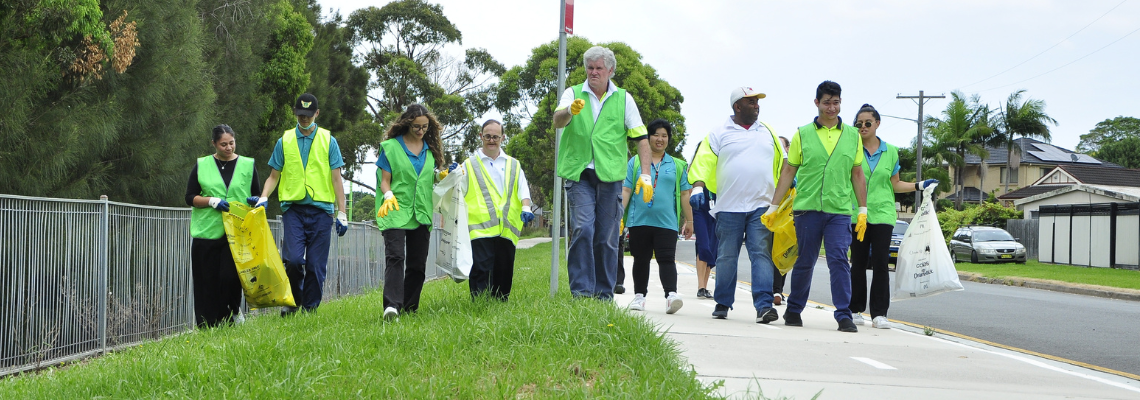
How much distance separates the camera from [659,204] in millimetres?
8617

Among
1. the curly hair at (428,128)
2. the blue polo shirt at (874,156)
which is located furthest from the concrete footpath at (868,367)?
the curly hair at (428,128)

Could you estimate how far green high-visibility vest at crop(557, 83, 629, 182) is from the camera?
267 inches

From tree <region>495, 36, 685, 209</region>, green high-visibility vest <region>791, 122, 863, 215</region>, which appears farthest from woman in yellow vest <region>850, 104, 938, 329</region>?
tree <region>495, 36, 685, 209</region>

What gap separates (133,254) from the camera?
8.73 metres

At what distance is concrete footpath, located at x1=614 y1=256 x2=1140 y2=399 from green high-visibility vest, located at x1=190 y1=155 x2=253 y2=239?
3422 millimetres

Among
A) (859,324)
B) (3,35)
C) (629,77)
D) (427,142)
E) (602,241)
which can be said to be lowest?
(859,324)

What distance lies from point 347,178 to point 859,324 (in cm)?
2608

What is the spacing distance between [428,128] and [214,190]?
1691mm

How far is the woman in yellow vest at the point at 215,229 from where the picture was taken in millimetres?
7133

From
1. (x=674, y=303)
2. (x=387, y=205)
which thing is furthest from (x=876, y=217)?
(x=387, y=205)

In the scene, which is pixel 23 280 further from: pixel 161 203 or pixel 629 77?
pixel 629 77

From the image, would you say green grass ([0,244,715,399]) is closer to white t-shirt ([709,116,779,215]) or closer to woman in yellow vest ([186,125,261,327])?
woman in yellow vest ([186,125,261,327])

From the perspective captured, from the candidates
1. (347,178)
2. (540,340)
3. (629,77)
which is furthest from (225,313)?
(629,77)

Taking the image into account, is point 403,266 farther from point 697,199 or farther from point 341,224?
point 697,199
